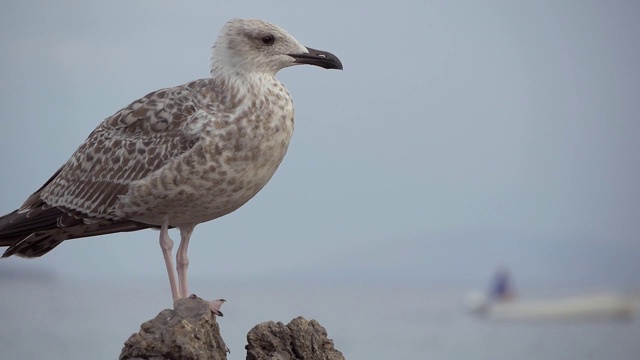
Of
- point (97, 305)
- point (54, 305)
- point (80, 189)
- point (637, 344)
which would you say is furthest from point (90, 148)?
point (97, 305)

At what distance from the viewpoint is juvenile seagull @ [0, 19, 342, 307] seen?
11.4 metres

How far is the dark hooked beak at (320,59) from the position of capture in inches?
462

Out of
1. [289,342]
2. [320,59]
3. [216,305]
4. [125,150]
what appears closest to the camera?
[289,342]

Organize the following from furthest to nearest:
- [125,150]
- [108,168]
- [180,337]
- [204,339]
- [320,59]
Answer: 1. [108,168]
2. [125,150]
3. [320,59]
4. [204,339]
5. [180,337]

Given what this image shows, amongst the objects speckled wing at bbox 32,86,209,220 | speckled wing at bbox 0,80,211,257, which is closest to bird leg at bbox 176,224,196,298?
speckled wing at bbox 0,80,211,257

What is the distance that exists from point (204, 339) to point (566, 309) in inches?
3875

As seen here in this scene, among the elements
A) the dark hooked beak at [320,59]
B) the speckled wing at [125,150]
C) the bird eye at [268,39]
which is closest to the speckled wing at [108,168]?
the speckled wing at [125,150]

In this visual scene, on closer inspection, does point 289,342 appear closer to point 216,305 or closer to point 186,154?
point 216,305

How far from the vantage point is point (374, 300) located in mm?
147125

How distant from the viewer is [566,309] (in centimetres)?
10569

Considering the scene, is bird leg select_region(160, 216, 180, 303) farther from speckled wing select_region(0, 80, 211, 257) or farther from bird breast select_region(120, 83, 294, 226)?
speckled wing select_region(0, 80, 211, 257)

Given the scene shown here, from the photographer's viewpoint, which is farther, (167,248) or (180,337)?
(167,248)

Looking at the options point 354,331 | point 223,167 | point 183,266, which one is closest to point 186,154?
point 223,167

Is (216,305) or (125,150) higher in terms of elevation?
(125,150)
